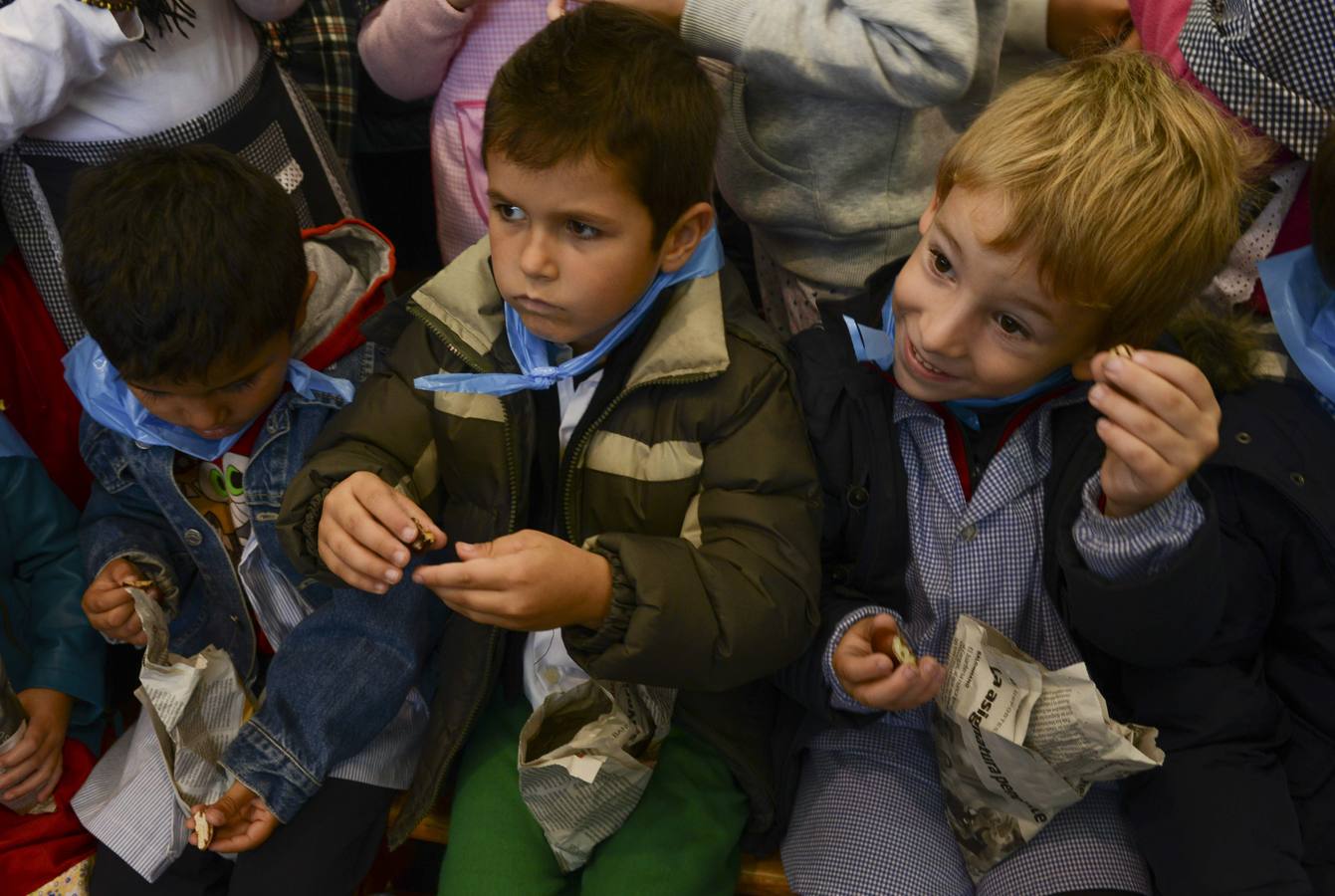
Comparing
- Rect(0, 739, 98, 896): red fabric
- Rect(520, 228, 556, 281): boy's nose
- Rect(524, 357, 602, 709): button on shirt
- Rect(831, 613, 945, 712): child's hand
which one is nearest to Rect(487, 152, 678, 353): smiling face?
Rect(520, 228, 556, 281): boy's nose

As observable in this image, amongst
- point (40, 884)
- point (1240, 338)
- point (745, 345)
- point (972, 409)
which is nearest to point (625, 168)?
point (745, 345)

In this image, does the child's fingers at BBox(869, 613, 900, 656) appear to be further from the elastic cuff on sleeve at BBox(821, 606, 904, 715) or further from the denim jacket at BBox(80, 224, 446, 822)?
the denim jacket at BBox(80, 224, 446, 822)

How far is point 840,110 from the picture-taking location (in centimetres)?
154

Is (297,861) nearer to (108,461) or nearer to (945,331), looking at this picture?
(108,461)

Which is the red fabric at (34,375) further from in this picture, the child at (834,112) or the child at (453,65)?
the child at (834,112)

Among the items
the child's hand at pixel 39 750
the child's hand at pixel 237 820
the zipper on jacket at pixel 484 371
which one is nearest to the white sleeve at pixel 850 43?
the zipper on jacket at pixel 484 371

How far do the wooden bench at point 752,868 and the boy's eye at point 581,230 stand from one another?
80 centimetres

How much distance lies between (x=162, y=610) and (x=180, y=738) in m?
0.19

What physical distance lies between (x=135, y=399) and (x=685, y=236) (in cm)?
73

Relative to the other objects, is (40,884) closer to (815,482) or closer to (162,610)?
(162,610)

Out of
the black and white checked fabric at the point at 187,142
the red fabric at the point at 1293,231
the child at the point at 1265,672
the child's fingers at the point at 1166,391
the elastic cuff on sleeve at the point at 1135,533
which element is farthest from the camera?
the black and white checked fabric at the point at 187,142

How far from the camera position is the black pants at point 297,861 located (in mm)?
1410

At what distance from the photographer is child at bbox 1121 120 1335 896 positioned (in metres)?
1.26

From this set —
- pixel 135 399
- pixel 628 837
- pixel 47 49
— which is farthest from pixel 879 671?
pixel 47 49
